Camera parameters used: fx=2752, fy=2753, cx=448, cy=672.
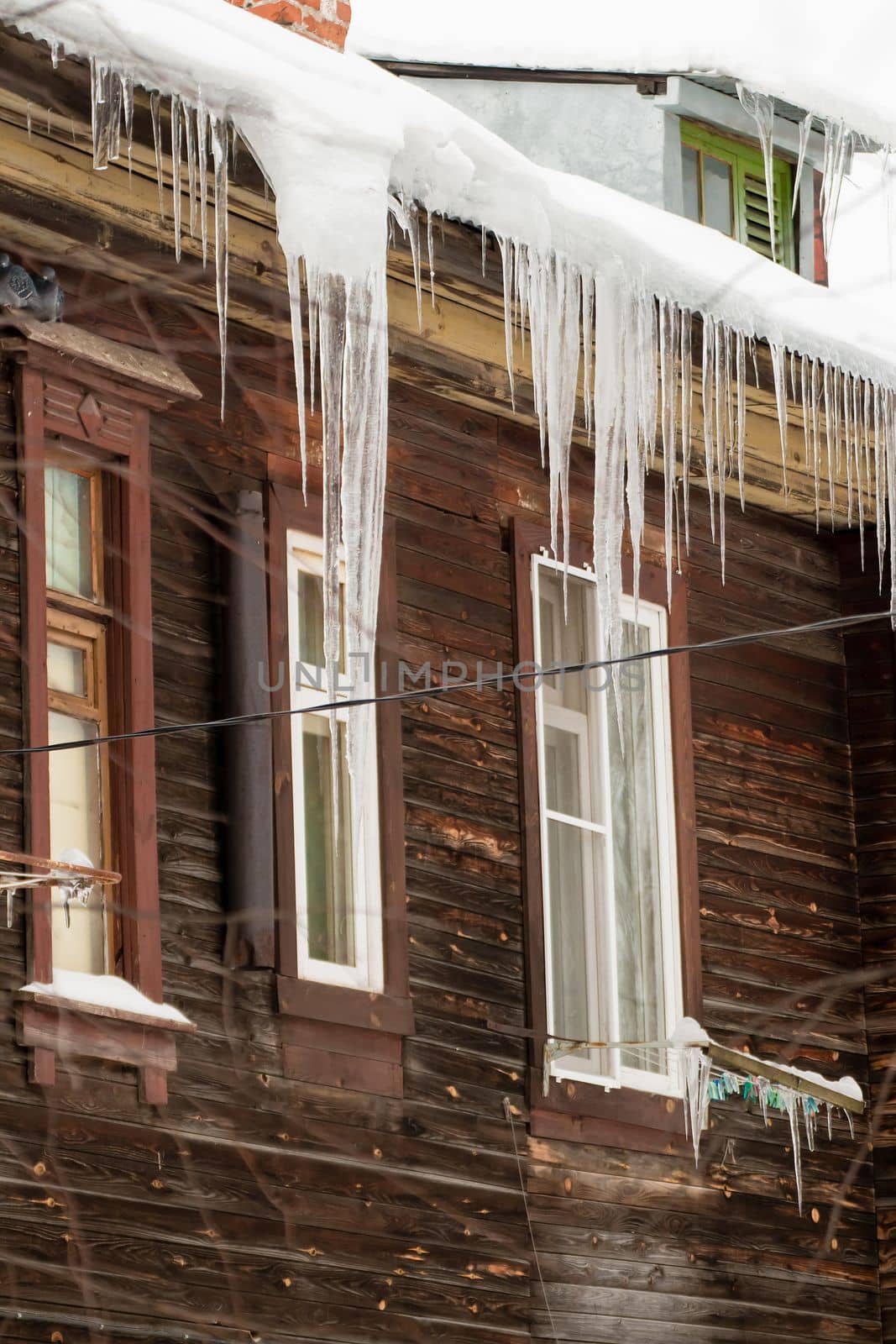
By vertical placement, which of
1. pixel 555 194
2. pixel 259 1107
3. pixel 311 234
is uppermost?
pixel 555 194

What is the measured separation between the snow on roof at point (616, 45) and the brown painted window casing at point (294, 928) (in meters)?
2.86

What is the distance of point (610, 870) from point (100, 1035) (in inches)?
113

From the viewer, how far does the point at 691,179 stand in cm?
1169

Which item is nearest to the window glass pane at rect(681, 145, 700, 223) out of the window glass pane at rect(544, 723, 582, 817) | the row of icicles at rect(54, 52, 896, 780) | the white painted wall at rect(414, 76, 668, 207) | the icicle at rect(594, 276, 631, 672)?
the white painted wall at rect(414, 76, 668, 207)

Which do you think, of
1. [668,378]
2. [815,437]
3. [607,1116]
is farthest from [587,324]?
[607,1116]

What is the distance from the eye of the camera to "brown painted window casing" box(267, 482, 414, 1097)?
859 centimetres

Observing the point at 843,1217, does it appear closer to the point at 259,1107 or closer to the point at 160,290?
the point at 259,1107

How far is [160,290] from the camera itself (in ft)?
28.5

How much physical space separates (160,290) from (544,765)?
247 cm

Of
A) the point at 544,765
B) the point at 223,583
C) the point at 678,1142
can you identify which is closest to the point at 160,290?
the point at 223,583

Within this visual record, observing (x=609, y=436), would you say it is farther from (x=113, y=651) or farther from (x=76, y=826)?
(x=76, y=826)

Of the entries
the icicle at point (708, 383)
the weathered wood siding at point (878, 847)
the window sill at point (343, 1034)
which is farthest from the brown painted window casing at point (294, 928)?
the weathered wood siding at point (878, 847)

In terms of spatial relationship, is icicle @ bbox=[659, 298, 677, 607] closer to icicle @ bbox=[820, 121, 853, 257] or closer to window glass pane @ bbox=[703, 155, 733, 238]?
icicle @ bbox=[820, 121, 853, 257]

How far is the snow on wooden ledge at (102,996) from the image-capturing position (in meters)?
7.65
